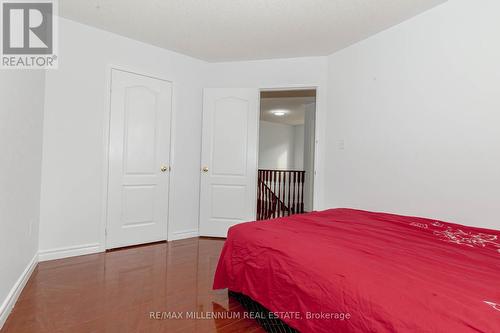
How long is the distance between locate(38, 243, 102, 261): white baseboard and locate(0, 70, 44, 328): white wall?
5.6 inches

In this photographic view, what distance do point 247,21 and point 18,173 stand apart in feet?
7.91

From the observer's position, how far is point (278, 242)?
1.49 meters

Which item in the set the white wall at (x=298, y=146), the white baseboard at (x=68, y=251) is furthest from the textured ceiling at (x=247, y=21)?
the white wall at (x=298, y=146)

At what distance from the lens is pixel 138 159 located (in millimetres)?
3207

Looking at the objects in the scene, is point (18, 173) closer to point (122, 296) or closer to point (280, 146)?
point (122, 296)

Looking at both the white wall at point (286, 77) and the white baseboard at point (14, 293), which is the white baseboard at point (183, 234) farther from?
the white wall at point (286, 77)

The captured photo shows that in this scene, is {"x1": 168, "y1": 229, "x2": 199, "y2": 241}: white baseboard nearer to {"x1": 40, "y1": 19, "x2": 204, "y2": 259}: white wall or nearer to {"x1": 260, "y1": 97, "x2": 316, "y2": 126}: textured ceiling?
{"x1": 40, "y1": 19, "x2": 204, "y2": 259}: white wall

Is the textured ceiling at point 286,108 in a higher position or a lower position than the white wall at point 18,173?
higher

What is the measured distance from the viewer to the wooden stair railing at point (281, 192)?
18.6 feet

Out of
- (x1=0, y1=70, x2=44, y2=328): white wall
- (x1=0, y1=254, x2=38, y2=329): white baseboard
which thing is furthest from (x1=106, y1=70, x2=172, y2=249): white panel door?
(x1=0, y1=254, x2=38, y2=329): white baseboard

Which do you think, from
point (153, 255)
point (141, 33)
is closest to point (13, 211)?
point (153, 255)

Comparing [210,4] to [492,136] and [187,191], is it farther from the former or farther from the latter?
[492,136]

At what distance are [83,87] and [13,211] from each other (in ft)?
5.03

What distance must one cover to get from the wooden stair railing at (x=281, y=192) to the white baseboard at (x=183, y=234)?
7.06 ft
